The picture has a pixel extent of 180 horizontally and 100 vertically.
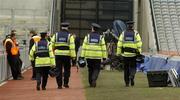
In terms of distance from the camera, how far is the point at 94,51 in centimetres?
1772

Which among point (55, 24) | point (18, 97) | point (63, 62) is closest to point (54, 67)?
point (63, 62)

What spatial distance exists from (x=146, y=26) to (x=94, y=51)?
30.9 meters

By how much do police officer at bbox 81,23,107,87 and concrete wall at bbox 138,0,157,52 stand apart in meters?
25.2

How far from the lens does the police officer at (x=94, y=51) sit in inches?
698

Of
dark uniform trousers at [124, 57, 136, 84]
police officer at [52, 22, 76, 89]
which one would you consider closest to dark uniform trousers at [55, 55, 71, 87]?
police officer at [52, 22, 76, 89]

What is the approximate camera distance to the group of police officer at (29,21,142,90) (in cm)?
1730

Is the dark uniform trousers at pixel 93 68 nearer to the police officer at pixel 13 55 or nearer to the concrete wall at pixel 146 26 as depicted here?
the police officer at pixel 13 55

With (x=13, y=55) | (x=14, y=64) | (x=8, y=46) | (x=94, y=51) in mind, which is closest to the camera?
(x=94, y=51)

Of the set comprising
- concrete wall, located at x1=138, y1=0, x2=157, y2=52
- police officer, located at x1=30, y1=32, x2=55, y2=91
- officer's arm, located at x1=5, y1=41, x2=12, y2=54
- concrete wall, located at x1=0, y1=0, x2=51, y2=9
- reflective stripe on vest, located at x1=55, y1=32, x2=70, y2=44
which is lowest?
police officer, located at x1=30, y1=32, x2=55, y2=91

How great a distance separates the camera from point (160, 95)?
14.6 metres

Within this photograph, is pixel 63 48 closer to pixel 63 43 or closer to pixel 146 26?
pixel 63 43

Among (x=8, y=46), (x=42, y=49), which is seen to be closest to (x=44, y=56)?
(x=42, y=49)

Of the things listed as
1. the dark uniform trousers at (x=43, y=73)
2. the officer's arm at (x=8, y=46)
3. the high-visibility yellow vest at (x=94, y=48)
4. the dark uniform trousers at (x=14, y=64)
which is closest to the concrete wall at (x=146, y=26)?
the dark uniform trousers at (x=14, y=64)

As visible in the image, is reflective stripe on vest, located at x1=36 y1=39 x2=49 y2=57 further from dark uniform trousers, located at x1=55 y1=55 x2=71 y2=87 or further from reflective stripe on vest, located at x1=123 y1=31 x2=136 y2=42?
reflective stripe on vest, located at x1=123 y1=31 x2=136 y2=42
